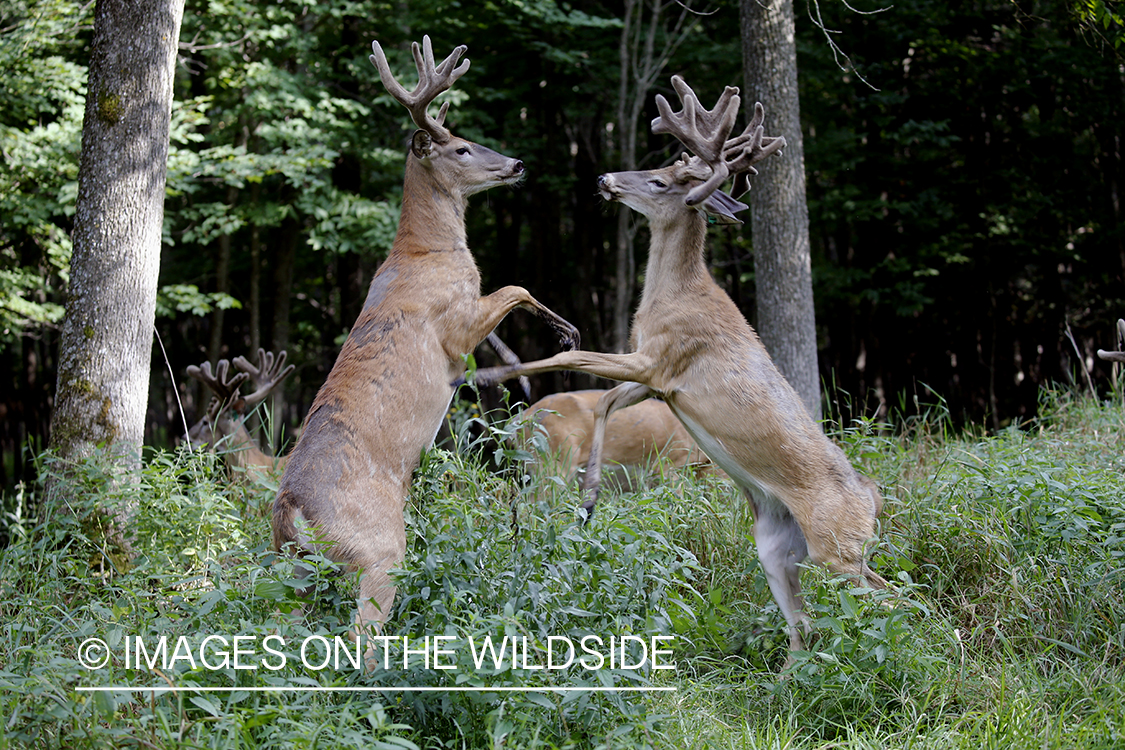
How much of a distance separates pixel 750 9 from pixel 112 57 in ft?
16.5

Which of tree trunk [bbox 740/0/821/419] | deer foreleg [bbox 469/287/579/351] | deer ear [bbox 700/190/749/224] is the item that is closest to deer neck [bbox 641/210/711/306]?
deer ear [bbox 700/190/749/224]

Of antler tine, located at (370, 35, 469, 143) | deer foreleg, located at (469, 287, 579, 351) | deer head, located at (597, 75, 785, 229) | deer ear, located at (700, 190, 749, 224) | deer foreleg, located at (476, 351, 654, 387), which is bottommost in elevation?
deer foreleg, located at (476, 351, 654, 387)

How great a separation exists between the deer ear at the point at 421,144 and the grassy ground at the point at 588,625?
71.8 inches

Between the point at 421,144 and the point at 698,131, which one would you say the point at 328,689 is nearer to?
the point at 421,144

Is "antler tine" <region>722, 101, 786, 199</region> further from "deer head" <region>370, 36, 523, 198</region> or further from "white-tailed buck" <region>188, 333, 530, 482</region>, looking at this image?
"white-tailed buck" <region>188, 333, 530, 482</region>

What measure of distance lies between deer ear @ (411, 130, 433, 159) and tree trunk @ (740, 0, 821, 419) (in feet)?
10.8

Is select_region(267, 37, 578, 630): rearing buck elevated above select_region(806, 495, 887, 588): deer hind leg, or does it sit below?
above

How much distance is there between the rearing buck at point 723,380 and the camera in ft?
16.6

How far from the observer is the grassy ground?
141 inches

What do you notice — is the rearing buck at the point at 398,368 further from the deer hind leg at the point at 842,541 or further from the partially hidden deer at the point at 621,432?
the partially hidden deer at the point at 621,432

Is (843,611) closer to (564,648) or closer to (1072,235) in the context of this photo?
(564,648)

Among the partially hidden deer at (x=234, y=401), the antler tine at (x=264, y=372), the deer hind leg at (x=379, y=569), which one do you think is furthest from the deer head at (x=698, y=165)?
the antler tine at (x=264, y=372)

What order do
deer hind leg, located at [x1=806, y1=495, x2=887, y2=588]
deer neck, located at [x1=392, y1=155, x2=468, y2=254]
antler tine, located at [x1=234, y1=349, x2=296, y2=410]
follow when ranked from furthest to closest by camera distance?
antler tine, located at [x1=234, y1=349, x2=296, y2=410]
deer neck, located at [x1=392, y1=155, x2=468, y2=254]
deer hind leg, located at [x1=806, y1=495, x2=887, y2=588]
